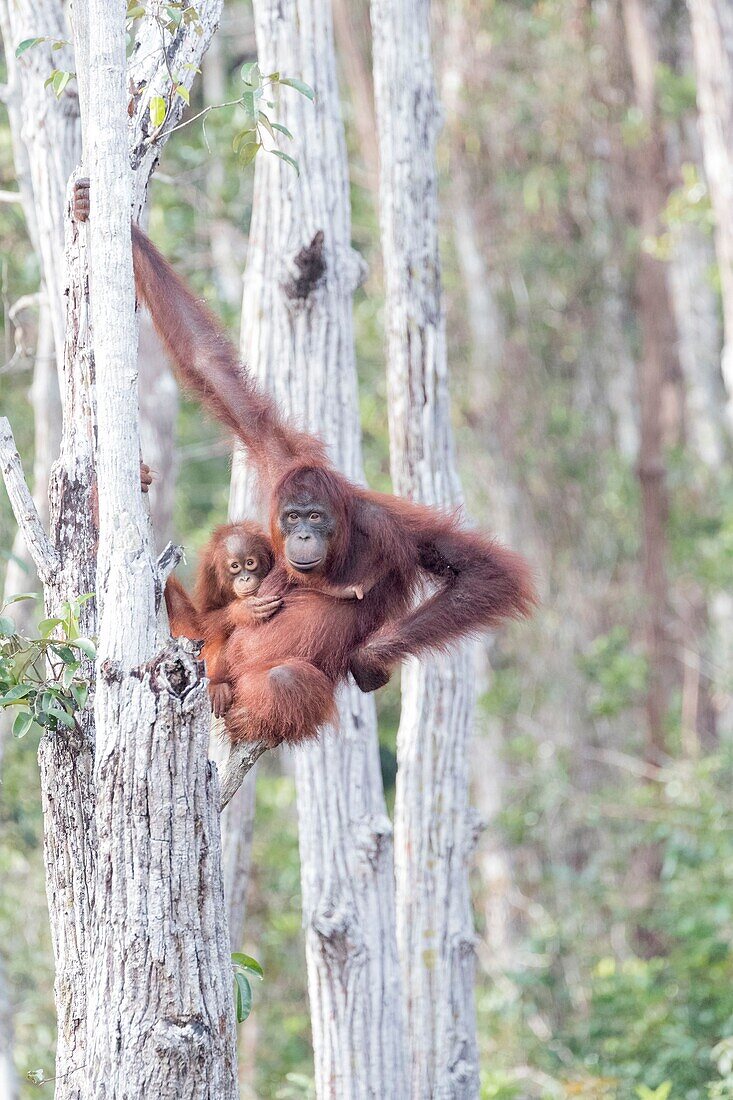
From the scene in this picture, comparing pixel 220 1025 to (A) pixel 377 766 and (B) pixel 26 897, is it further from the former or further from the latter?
(B) pixel 26 897

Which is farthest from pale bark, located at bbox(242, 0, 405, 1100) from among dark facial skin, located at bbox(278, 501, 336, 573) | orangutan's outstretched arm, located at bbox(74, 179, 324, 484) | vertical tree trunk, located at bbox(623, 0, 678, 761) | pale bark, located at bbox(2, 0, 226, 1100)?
vertical tree trunk, located at bbox(623, 0, 678, 761)

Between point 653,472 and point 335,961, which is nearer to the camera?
point 335,961

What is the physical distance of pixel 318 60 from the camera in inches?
212

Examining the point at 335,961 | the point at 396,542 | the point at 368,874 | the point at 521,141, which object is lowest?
the point at 335,961

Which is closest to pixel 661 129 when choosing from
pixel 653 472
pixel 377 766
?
pixel 653 472

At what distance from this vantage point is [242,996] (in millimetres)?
3793

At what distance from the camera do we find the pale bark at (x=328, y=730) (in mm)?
5285

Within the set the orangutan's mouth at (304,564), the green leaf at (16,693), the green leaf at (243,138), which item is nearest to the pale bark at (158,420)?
the orangutan's mouth at (304,564)

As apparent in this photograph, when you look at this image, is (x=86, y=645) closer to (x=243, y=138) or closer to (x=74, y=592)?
(x=74, y=592)

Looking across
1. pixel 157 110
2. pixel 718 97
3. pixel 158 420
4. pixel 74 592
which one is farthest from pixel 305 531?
pixel 718 97

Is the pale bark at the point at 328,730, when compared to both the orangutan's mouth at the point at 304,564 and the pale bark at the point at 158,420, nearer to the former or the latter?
the orangutan's mouth at the point at 304,564

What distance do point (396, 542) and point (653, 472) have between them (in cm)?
824

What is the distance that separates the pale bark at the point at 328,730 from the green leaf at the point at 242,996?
1.43 meters

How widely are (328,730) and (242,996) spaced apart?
1.68 m
